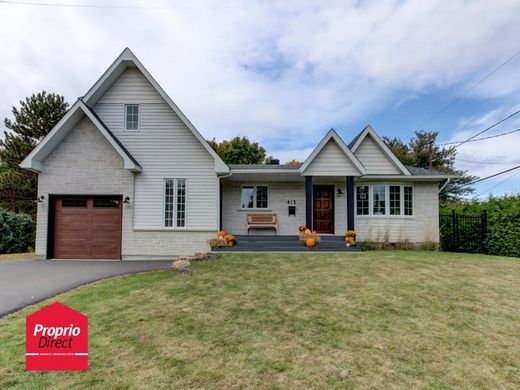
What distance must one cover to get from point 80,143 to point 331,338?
11620 mm

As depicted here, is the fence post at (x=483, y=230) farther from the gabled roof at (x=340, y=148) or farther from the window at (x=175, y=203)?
the window at (x=175, y=203)

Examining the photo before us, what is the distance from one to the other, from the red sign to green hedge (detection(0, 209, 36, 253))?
15892mm

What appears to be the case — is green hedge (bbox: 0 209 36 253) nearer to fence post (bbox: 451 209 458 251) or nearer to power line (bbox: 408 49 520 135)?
fence post (bbox: 451 209 458 251)

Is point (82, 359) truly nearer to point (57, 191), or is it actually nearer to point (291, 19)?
point (57, 191)

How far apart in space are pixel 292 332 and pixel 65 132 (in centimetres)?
1159

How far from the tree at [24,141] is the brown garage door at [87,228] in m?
9.06

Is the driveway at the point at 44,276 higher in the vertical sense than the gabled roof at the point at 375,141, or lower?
lower

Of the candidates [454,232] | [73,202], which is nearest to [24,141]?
[73,202]

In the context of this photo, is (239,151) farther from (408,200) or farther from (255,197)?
(408,200)

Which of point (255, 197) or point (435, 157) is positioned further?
point (435, 157)

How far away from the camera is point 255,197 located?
13422mm

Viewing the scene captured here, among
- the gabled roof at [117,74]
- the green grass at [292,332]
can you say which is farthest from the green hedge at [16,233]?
the green grass at [292,332]

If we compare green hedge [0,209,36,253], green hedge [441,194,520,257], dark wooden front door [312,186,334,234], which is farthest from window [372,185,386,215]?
green hedge [0,209,36,253]

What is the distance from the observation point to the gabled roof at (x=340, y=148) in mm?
11383
